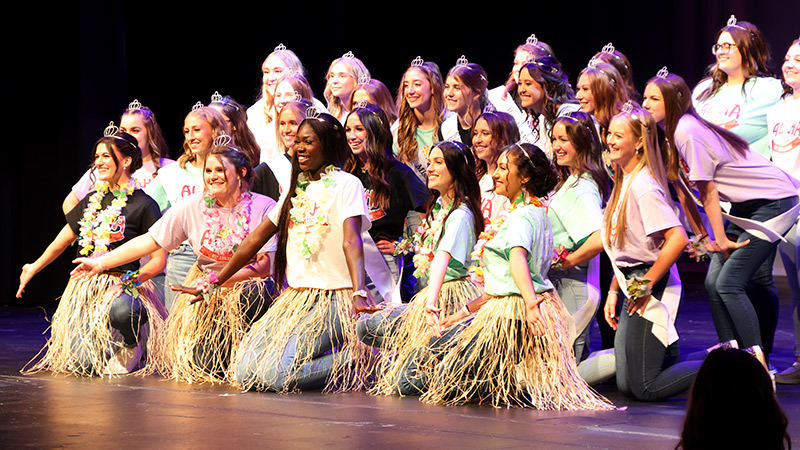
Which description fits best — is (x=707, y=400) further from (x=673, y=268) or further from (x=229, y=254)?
(x=229, y=254)

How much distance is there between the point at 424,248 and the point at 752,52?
1.66 metres

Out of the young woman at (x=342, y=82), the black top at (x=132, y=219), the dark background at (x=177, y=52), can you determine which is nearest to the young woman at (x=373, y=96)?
the young woman at (x=342, y=82)

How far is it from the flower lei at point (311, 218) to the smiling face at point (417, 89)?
36.6 inches

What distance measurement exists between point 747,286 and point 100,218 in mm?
2687

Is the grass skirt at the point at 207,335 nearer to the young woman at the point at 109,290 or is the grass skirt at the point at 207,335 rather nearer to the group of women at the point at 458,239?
the group of women at the point at 458,239

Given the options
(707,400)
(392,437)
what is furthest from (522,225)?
(707,400)

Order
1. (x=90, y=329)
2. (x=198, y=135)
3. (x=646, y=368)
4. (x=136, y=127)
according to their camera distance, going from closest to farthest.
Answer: (x=646, y=368)
(x=90, y=329)
(x=198, y=135)
(x=136, y=127)

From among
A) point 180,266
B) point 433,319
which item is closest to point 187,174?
point 180,266

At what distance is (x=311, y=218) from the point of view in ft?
14.1

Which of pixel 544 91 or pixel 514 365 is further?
pixel 544 91

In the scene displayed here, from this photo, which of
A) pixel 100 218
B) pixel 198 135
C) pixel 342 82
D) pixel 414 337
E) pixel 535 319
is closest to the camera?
pixel 535 319

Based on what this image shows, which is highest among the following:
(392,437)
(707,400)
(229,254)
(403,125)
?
(403,125)

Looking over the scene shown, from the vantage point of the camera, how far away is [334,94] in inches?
219

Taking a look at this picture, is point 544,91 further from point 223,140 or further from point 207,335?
point 207,335
